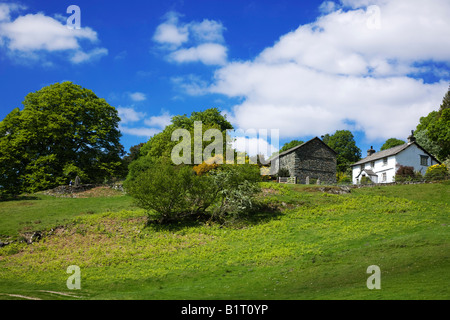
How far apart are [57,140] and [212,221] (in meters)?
32.6

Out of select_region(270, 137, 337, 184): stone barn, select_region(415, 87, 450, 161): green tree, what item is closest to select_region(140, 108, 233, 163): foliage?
select_region(270, 137, 337, 184): stone barn

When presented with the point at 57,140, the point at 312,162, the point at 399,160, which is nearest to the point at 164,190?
the point at 57,140

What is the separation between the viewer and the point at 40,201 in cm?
4409

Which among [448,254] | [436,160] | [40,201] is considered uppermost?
[436,160]

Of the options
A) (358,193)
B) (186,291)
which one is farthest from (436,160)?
(186,291)

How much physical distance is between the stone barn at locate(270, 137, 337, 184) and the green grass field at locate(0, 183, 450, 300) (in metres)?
22.5

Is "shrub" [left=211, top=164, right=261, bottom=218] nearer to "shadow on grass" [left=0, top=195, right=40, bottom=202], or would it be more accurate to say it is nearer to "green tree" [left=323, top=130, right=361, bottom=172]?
"shadow on grass" [left=0, top=195, right=40, bottom=202]

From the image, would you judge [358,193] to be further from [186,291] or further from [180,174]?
[186,291]

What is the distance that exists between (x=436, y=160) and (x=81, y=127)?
63690mm

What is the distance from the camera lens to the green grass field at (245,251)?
16.9 meters

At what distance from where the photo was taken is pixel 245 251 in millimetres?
25094

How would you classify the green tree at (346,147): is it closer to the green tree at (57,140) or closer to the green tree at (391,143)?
the green tree at (391,143)

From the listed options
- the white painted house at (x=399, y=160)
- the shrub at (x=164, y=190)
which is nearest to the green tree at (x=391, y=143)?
the white painted house at (x=399, y=160)

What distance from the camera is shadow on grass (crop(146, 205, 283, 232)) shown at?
109 feet
